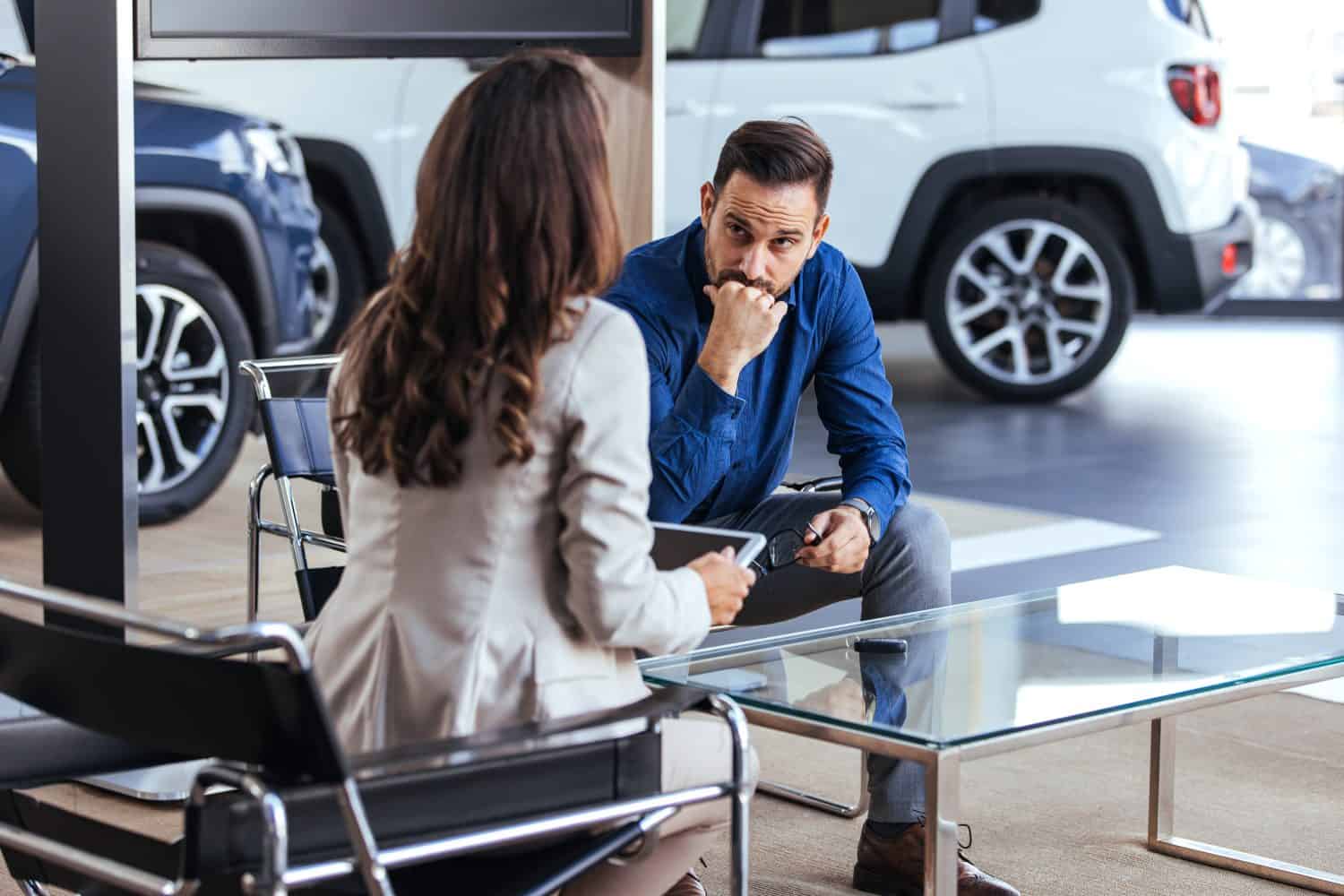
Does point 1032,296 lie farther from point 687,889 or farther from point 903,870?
point 687,889

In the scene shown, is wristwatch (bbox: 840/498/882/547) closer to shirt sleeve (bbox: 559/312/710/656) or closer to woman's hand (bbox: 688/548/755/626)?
woman's hand (bbox: 688/548/755/626)

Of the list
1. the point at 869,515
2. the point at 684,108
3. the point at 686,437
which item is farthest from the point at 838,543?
the point at 684,108

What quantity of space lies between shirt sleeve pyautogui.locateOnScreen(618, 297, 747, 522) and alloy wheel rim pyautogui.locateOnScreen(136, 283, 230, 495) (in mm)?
2427

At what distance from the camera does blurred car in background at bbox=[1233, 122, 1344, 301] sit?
12.7 m

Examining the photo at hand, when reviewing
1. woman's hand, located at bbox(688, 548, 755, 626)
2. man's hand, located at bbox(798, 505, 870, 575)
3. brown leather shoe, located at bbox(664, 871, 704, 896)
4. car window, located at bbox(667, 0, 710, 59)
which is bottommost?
brown leather shoe, located at bbox(664, 871, 704, 896)

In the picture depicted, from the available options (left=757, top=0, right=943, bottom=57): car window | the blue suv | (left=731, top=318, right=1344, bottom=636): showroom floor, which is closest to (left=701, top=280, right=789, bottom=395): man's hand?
(left=731, top=318, right=1344, bottom=636): showroom floor

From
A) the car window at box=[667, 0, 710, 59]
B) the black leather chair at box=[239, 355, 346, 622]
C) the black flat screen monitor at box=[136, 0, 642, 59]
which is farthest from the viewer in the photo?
the car window at box=[667, 0, 710, 59]

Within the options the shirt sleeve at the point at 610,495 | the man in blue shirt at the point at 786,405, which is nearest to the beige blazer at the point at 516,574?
the shirt sleeve at the point at 610,495

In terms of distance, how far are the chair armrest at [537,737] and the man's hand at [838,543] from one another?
82 cm

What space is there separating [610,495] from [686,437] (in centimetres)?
95

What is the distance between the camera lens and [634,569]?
1779 mm

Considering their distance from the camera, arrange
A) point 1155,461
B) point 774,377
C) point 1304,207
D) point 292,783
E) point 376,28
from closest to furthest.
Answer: point 292,783 < point 774,377 < point 376,28 < point 1155,461 < point 1304,207

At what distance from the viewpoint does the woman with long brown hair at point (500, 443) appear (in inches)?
68.7

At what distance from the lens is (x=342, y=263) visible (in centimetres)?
730
